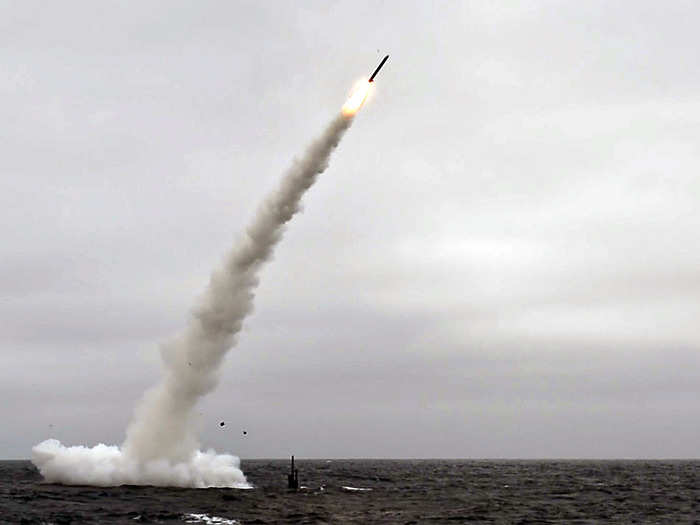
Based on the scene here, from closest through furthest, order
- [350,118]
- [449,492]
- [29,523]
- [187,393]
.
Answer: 1. [29,523]
2. [350,118]
3. [187,393]
4. [449,492]

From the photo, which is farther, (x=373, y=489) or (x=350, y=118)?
(x=373, y=489)

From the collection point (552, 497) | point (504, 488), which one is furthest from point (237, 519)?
point (504, 488)

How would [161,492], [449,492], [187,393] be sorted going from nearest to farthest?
[161,492], [187,393], [449,492]

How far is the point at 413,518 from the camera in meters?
53.7

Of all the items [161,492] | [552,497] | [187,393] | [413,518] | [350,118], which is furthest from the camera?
[552,497]

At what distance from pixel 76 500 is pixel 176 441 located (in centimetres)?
1138

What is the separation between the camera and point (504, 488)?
94688 millimetres

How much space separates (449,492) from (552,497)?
11.0m

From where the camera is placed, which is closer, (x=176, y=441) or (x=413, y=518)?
(x=413, y=518)

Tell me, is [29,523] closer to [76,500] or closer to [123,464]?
[76,500]

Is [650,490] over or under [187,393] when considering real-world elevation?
under

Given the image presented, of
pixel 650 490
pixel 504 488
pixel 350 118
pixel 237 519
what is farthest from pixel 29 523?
pixel 650 490

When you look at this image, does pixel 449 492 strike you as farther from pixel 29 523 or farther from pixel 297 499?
pixel 29 523

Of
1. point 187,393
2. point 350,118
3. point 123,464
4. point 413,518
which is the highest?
point 350,118
